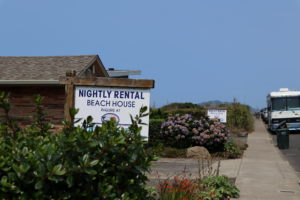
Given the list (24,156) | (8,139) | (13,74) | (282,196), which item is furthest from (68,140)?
(13,74)

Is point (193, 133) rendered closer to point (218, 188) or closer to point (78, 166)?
point (218, 188)

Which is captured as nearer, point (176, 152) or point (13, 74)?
point (176, 152)

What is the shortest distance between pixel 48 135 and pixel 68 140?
35.1 inches

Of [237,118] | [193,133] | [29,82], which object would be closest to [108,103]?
[29,82]

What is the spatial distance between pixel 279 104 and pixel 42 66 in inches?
711

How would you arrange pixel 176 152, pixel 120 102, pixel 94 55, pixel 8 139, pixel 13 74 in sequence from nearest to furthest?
pixel 8 139 < pixel 120 102 < pixel 176 152 < pixel 13 74 < pixel 94 55

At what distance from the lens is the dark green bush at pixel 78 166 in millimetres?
3123

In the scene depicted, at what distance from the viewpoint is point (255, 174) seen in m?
11.7

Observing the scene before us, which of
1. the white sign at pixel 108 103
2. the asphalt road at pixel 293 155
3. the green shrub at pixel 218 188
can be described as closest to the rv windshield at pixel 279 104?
the asphalt road at pixel 293 155

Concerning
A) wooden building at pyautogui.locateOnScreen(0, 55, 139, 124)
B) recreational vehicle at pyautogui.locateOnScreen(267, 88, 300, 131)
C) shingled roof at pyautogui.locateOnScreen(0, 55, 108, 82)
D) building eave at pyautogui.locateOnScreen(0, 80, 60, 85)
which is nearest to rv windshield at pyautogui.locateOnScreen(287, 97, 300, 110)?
recreational vehicle at pyautogui.locateOnScreen(267, 88, 300, 131)

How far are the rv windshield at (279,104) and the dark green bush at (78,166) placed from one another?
93.6 feet

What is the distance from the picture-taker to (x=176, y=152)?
658 inches

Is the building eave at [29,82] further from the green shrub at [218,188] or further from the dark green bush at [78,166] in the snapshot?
the dark green bush at [78,166]

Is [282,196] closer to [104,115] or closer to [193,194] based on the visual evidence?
[193,194]
